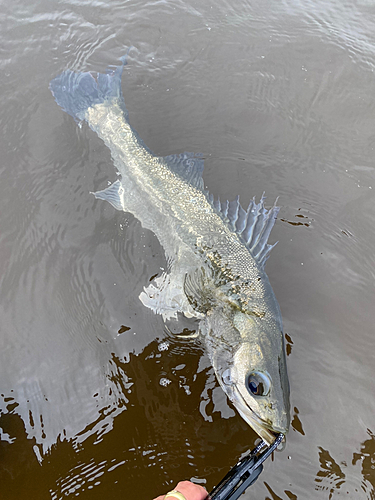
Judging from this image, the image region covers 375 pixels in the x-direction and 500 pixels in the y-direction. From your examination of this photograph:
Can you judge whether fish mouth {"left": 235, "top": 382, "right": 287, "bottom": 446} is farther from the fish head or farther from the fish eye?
the fish eye

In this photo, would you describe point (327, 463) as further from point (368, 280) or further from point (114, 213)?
point (114, 213)

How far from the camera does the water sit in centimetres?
303

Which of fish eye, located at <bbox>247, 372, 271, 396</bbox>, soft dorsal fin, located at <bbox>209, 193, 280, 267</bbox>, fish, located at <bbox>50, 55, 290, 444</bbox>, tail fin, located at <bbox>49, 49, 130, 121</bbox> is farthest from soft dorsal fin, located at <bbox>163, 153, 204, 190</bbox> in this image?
fish eye, located at <bbox>247, 372, 271, 396</bbox>

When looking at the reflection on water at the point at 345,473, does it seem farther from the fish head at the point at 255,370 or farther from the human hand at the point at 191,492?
the human hand at the point at 191,492

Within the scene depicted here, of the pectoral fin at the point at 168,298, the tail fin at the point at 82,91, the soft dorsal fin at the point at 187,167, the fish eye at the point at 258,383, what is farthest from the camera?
the tail fin at the point at 82,91

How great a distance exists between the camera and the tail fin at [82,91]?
4152 millimetres

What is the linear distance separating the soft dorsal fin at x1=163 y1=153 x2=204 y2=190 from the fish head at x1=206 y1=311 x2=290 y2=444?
5.02 feet

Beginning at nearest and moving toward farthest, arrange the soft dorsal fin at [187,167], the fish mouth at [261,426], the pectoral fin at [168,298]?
1. the fish mouth at [261,426]
2. the pectoral fin at [168,298]
3. the soft dorsal fin at [187,167]

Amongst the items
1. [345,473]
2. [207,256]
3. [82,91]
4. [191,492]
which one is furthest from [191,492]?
[82,91]

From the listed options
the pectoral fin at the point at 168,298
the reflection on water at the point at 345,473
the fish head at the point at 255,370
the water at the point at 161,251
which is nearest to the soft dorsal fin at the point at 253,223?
the water at the point at 161,251

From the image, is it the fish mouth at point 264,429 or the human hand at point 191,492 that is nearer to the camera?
the human hand at point 191,492

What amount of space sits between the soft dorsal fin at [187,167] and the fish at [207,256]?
0.04ft

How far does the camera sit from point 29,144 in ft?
14.4

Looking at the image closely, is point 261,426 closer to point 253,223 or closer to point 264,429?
point 264,429
